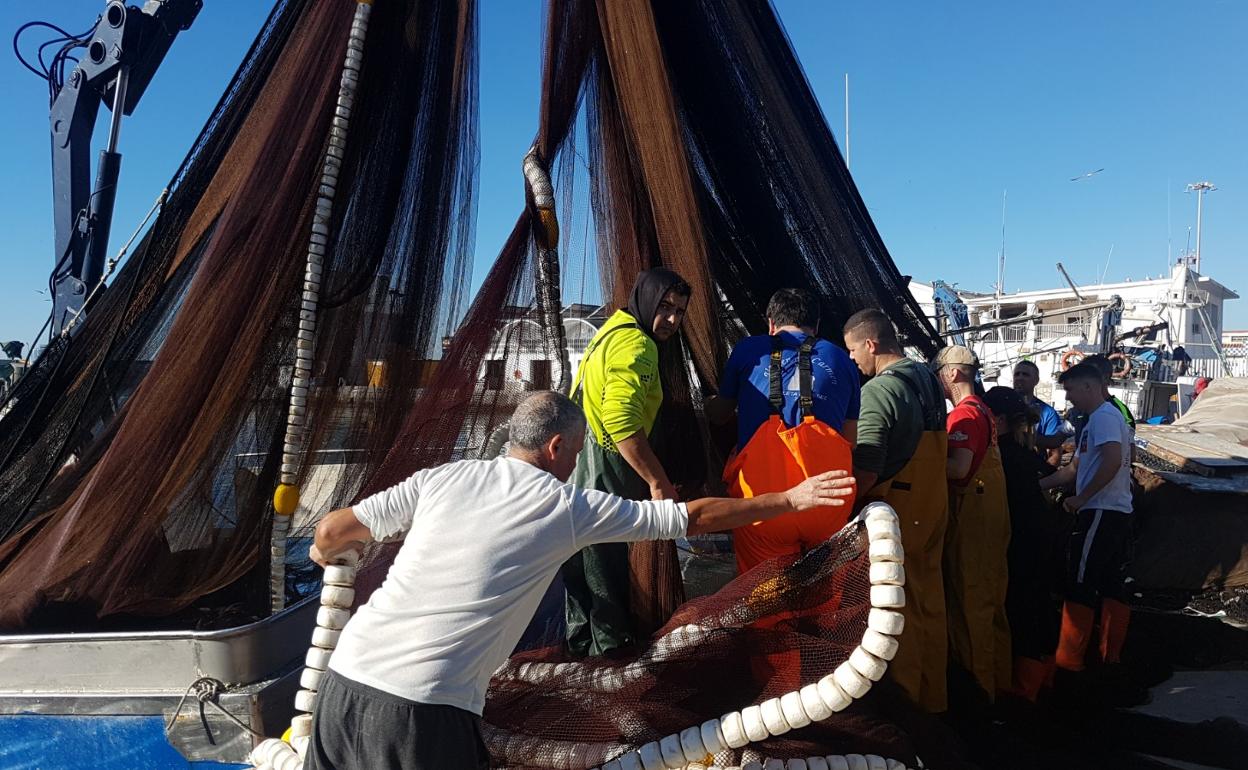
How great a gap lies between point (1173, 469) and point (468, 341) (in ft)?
17.0

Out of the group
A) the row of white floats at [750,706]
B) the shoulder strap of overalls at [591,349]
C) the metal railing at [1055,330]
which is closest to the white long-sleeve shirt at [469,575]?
the row of white floats at [750,706]

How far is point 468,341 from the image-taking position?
3.29 meters

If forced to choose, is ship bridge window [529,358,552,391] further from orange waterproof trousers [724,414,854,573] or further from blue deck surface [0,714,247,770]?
blue deck surface [0,714,247,770]

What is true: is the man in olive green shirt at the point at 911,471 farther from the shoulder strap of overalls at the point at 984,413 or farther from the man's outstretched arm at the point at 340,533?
the man's outstretched arm at the point at 340,533

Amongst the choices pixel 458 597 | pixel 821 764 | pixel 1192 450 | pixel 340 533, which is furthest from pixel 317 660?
pixel 1192 450

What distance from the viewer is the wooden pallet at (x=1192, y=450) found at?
553cm

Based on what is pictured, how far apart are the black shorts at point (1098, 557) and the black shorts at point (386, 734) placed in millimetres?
3570

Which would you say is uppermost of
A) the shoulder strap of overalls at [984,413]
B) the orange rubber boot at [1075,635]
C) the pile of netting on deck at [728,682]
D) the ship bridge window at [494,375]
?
the ship bridge window at [494,375]

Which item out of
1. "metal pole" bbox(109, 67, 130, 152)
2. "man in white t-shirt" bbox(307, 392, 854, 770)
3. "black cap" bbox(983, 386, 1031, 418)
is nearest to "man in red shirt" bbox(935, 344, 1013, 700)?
"black cap" bbox(983, 386, 1031, 418)

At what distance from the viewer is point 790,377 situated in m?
2.84

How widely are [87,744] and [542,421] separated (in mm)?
2199

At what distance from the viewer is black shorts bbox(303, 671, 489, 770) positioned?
5.93 feet

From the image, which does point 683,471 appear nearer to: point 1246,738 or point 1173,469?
point 1246,738

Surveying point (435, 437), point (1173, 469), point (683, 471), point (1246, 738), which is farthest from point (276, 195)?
point (1173, 469)
